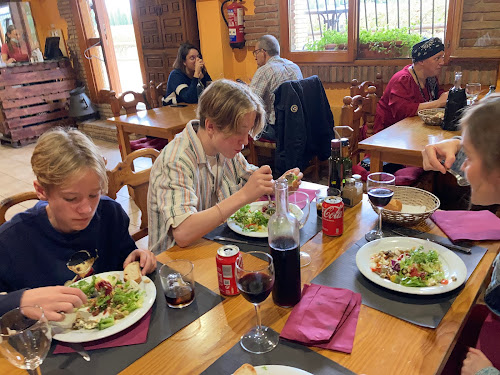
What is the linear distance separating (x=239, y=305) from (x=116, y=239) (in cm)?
55

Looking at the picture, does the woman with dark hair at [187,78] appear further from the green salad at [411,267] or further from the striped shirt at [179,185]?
the green salad at [411,267]

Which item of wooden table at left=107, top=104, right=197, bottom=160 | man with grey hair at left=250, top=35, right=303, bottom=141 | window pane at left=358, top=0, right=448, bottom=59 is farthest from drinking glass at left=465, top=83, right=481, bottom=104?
wooden table at left=107, top=104, right=197, bottom=160

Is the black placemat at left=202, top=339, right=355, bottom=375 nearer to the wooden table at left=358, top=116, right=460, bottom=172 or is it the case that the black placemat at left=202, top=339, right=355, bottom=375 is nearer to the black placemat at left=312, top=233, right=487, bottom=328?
the black placemat at left=312, top=233, right=487, bottom=328

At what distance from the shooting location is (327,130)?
325 centimetres

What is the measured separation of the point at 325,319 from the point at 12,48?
8.08 meters

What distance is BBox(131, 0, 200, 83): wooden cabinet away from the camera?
16.2 feet

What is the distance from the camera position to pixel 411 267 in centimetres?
107

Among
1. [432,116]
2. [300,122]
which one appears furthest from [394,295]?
[300,122]

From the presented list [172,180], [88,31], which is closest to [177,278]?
[172,180]

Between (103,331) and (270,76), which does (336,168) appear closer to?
(103,331)

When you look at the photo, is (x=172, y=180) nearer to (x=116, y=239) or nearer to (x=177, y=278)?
(x=116, y=239)

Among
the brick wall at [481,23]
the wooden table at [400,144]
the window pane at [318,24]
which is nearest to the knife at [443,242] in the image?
the wooden table at [400,144]

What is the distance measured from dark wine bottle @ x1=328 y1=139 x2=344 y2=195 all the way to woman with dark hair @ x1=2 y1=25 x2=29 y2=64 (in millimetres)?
7445

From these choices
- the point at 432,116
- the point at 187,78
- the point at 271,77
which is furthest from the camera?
the point at 187,78
